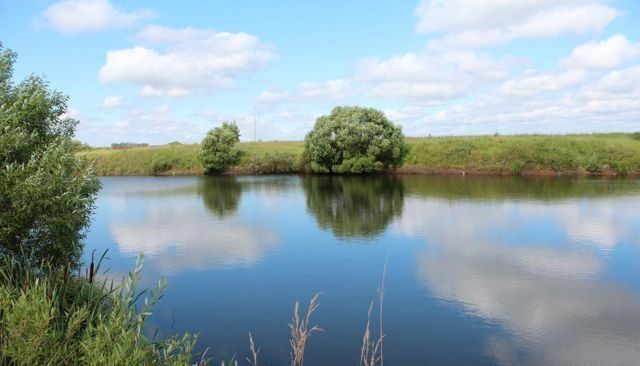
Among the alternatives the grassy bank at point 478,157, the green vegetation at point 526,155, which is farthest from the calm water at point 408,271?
the grassy bank at point 478,157

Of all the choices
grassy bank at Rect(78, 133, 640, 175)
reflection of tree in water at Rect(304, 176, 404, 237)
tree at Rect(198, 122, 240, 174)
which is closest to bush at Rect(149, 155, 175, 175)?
grassy bank at Rect(78, 133, 640, 175)

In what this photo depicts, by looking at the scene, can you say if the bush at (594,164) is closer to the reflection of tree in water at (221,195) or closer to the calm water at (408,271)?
the calm water at (408,271)

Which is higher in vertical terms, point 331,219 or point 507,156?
point 507,156

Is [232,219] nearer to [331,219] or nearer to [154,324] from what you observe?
[331,219]

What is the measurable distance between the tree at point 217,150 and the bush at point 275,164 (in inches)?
163

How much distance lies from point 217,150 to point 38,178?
2421 inches

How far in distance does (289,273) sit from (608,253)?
52.8ft

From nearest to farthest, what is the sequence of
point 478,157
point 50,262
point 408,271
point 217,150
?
1. point 50,262
2. point 408,271
3. point 478,157
4. point 217,150

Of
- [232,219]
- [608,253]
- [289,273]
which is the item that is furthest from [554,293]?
[232,219]

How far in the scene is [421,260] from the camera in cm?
2194

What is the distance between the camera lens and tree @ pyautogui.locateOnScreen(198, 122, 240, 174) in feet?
237

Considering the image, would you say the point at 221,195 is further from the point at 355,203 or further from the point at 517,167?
the point at 517,167

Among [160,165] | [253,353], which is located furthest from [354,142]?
[253,353]

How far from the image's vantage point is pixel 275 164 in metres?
74.0
